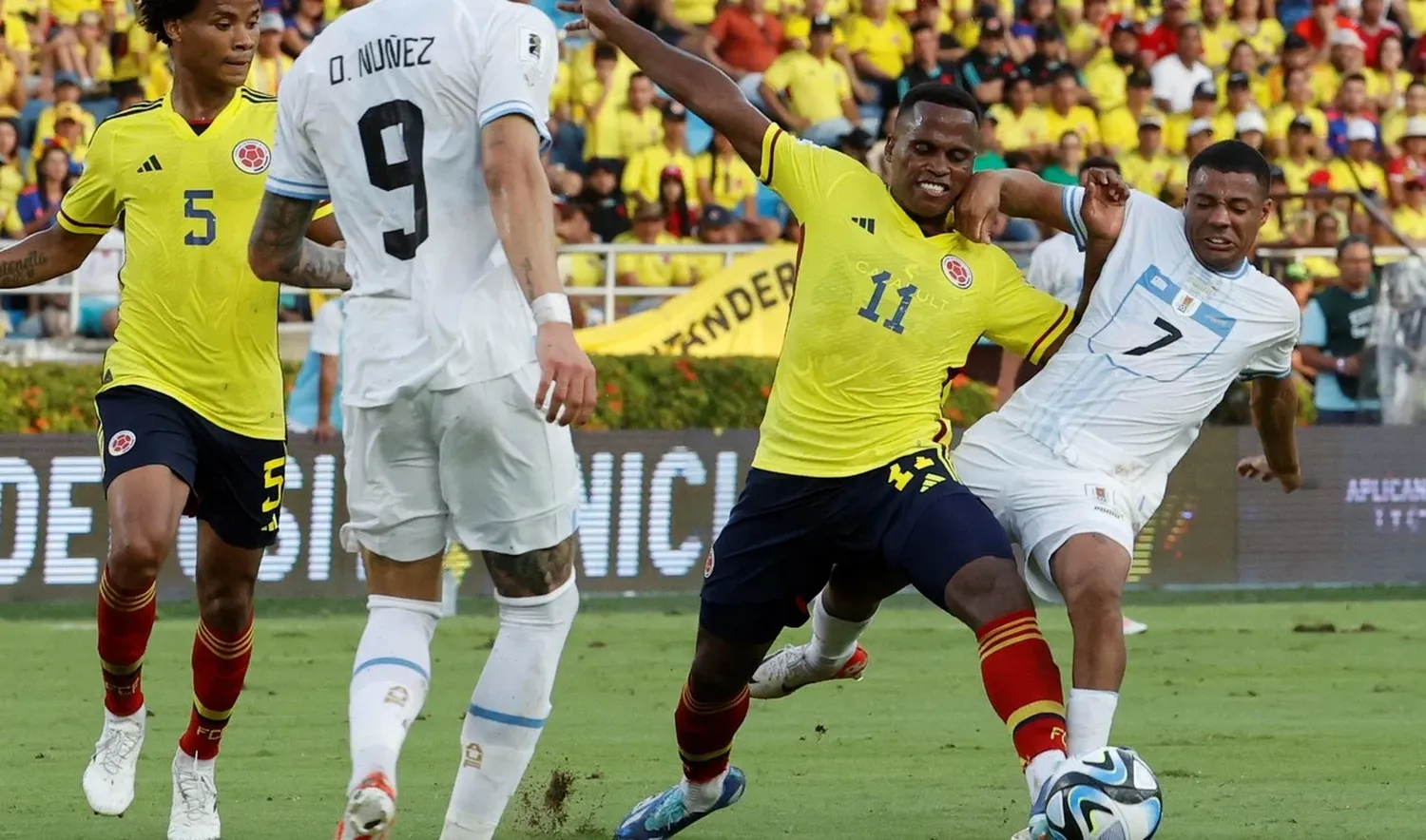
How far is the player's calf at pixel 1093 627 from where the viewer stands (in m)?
6.42

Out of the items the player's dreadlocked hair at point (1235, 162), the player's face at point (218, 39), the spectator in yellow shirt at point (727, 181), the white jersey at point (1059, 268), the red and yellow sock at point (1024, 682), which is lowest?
the spectator in yellow shirt at point (727, 181)

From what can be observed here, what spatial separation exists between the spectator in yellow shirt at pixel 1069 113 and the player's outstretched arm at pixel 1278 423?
12296mm

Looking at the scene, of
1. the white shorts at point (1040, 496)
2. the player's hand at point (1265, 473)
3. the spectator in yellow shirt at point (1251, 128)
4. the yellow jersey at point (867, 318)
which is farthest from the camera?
the spectator in yellow shirt at point (1251, 128)

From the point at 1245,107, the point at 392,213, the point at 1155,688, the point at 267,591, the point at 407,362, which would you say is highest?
the point at 392,213

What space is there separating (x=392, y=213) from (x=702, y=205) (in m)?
12.9

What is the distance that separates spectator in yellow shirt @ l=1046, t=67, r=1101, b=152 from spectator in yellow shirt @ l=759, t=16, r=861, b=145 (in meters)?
1.85

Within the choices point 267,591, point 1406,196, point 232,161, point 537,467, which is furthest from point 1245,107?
point 537,467

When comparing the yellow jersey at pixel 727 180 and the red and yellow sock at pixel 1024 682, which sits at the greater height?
the red and yellow sock at pixel 1024 682

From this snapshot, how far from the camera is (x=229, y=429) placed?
736 cm

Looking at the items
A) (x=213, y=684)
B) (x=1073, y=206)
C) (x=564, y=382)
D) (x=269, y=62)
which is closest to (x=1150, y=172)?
(x=269, y=62)

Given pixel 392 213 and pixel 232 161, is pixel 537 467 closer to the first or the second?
pixel 392 213

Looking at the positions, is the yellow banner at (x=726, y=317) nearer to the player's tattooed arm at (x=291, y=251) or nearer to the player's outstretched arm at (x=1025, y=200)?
the player's outstretched arm at (x=1025, y=200)

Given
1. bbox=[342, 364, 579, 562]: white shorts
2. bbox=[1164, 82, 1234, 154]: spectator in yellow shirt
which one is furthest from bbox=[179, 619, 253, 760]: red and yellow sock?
bbox=[1164, 82, 1234, 154]: spectator in yellow shirt

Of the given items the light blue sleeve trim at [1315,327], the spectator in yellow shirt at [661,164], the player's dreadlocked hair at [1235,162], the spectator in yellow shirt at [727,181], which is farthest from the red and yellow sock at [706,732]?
the spectator in yellow shirt at [727,181]
